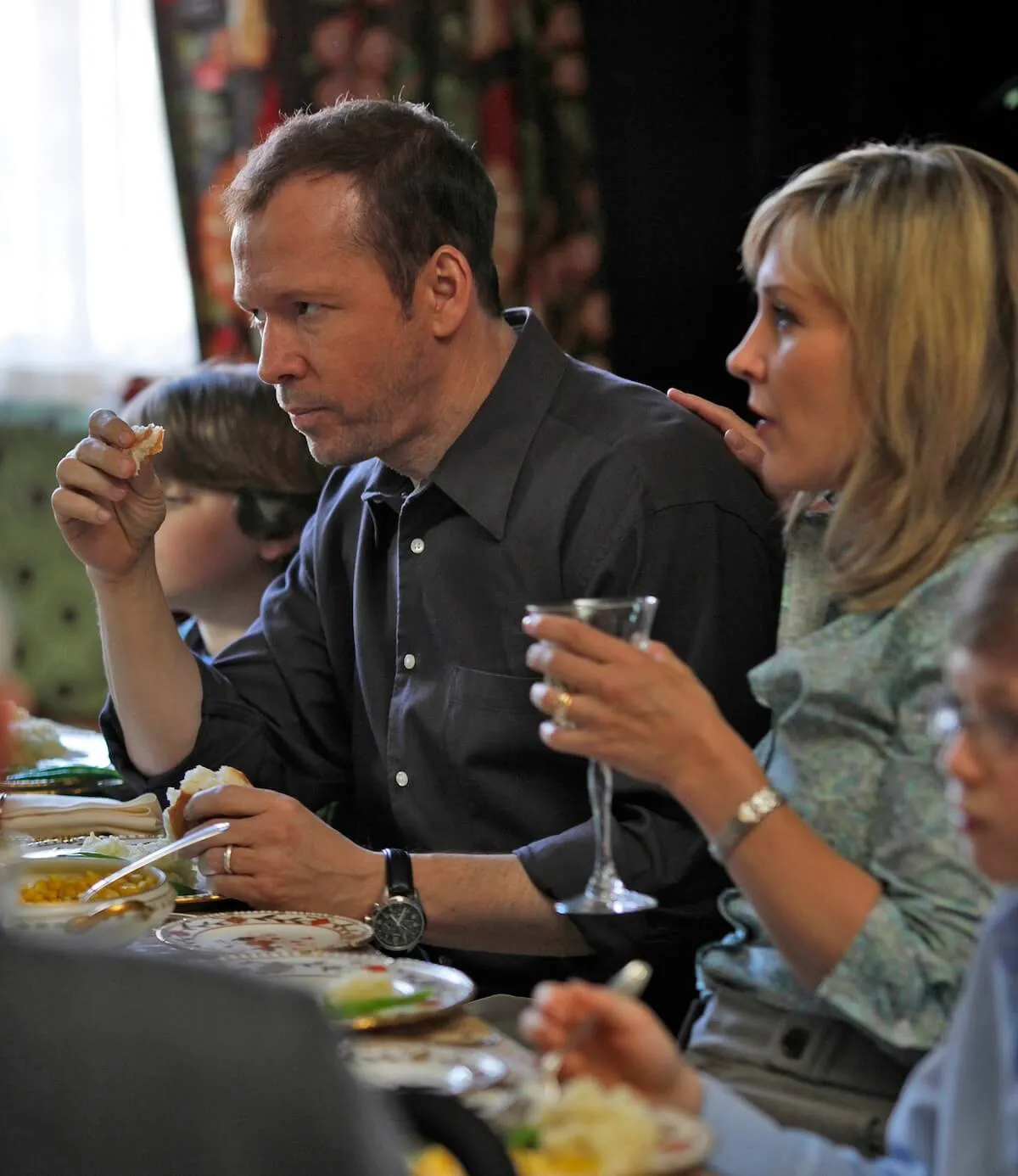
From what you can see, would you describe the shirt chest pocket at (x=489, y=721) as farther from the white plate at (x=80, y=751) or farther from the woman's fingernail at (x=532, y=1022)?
the woman's fingernail at (x=532, y=1022)

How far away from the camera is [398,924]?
168 cm

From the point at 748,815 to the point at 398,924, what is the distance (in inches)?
22.7

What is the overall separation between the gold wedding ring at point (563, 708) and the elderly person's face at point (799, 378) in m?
0.34

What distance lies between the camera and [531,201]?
4520 millimetres

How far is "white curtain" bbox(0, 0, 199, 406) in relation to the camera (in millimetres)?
4211

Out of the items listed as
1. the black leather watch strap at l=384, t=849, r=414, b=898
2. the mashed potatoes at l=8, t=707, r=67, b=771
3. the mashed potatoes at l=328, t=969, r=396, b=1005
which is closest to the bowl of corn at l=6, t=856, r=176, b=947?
the mashed potatoes at l=328, t=969, r=396, b=1005

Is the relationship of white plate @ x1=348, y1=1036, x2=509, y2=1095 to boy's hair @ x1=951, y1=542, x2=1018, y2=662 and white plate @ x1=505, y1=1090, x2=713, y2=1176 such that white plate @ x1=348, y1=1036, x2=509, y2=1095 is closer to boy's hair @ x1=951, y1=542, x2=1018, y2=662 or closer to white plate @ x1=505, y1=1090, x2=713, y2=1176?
white plate @ x1=505, y1=1090, x2=713, y2=1176

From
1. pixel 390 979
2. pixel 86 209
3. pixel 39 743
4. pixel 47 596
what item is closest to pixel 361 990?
pixel 390 979

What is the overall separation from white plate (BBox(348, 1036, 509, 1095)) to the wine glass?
156 millimetres

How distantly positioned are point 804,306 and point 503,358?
0.75m

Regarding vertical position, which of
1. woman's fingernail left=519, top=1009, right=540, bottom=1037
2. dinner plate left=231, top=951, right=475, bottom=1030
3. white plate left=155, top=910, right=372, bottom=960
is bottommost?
white plate left=155, top=910, right=372, bottom=960

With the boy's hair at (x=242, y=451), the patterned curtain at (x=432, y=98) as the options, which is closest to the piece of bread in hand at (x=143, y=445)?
the boy's hair at (x=242, y=451)

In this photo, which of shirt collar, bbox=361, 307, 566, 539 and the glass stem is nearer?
the glass stem

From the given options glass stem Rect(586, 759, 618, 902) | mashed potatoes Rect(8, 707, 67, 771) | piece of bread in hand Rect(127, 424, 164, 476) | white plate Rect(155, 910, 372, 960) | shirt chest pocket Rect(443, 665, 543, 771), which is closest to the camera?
glass stem Rect(586, 759, 618, 902)
